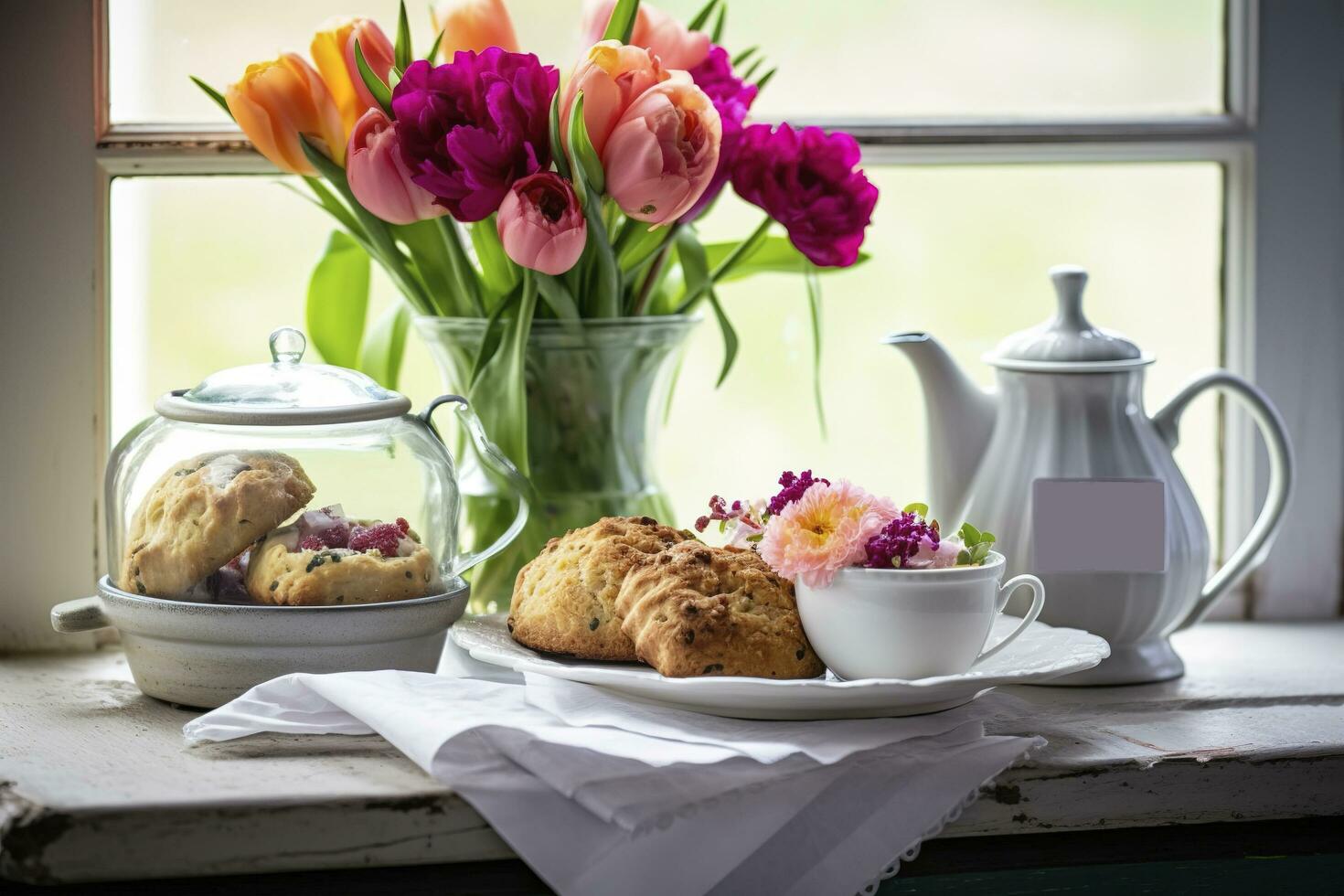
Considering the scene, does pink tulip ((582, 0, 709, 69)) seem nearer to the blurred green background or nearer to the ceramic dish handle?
the blurred green background

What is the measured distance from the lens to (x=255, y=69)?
Answer: 2.80ft

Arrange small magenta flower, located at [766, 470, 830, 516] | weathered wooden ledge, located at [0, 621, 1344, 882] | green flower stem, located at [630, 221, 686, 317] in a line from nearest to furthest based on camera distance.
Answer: weathered wooden ledge, located at [0, 621, 1344, 882] < small magenta flower, located at [766, 470, 830, 516] < green flower stem, located at [630, 221, 686, 317]

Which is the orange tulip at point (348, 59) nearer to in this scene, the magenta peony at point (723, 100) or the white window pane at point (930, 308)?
the magenta peony at point (723, 100)

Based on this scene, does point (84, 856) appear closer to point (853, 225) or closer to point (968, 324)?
point (853, 225)

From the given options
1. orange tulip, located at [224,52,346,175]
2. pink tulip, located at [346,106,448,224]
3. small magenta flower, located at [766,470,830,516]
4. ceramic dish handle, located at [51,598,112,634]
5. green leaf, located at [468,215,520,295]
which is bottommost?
ceramic dish handle, located at [51,598,112,634]

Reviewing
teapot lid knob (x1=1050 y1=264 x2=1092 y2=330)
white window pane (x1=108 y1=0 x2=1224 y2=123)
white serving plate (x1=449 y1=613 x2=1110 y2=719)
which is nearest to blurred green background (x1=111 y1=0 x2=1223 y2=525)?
white window pane (x1=108 y1=0 x2=1224 y2=123)

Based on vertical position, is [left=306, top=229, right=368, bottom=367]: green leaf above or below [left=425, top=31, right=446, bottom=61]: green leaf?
below

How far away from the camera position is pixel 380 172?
32.7 inches

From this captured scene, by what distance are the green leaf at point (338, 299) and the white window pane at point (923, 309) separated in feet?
0.18

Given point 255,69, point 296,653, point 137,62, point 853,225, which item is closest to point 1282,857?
point 853,225

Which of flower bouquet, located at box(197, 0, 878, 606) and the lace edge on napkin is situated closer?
the lace edge on napkin

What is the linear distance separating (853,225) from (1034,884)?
1.38 feet

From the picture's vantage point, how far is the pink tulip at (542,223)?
0.82 metres

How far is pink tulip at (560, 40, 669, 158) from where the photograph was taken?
2.66 feet
